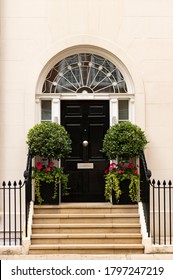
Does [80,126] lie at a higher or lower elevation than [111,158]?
higher

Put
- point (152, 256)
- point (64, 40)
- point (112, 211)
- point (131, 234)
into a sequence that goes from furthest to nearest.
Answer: point (64, 40) < point (112, 211) < point (131, 234) < point (152, 256)

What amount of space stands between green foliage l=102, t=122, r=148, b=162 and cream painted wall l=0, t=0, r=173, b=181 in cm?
62

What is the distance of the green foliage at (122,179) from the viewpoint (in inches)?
370

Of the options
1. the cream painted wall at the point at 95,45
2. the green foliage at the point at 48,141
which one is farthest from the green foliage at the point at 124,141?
the green foliage at the point at 48,141

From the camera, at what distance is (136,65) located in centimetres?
1013

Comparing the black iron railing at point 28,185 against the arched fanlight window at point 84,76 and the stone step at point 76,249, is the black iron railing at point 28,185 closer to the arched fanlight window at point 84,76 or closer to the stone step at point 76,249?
the stone step at point 76,249

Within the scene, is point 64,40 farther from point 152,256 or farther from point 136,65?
point 152,256

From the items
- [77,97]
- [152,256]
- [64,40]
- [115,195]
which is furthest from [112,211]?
[64,40]

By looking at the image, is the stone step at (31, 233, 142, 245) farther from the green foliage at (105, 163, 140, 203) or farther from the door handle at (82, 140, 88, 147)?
the door handle at (82, 140, 88, 147)

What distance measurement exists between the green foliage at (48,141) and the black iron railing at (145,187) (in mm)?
1600

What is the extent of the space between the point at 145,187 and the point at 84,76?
2932 millimetres

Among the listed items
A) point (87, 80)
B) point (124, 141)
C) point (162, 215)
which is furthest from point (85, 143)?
point (162, 215)

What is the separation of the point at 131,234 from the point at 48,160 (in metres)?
2.37

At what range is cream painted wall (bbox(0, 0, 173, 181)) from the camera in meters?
10.0
